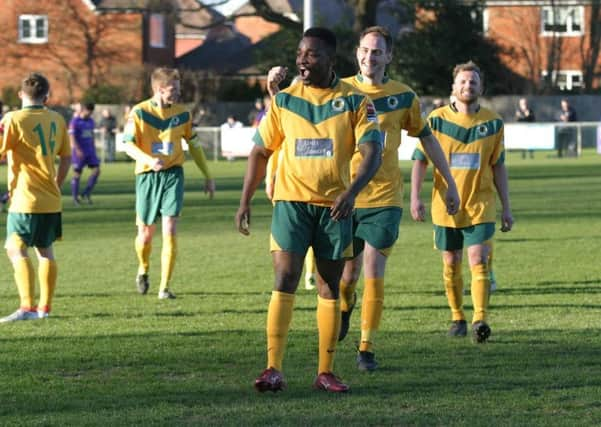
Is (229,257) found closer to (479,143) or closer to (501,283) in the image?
(501,283)

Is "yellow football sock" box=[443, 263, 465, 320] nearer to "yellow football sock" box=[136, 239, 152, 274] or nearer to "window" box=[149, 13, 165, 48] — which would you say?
"yellow football sock" box=[136, 239, 152, 274]

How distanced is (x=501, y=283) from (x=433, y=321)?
288cm

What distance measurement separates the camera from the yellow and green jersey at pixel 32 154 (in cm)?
1111

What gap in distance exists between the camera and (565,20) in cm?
6606

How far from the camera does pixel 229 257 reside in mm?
16656

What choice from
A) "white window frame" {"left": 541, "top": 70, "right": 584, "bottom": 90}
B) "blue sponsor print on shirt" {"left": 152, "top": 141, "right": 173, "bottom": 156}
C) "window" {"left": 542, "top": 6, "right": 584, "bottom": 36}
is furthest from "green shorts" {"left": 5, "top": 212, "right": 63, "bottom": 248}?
"window" {"left": 542, "top": 6, "right": 584, "bottom": 36}

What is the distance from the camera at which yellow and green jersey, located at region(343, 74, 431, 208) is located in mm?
9109

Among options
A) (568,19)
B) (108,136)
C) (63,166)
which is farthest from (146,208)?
(568,19)

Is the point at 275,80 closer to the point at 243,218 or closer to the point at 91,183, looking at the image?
the point at 243,218

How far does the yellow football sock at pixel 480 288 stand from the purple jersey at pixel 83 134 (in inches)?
720

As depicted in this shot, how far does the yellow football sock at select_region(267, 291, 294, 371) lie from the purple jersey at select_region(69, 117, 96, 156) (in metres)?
20.1

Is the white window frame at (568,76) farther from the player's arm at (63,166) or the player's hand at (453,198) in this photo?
the player's hand at (453,198)

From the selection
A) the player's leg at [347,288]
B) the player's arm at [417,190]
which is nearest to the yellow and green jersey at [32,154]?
the player's leg at [347,288]

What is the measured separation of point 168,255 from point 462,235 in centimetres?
342
